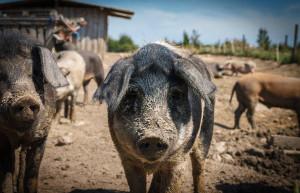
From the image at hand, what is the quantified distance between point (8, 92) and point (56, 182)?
1.85 metres

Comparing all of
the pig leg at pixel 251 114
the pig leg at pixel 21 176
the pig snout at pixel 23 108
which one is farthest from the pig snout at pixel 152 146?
the pig leg at pixel 251 114

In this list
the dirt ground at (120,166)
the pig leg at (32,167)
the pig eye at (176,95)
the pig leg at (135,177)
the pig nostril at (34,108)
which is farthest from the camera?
the dirt ground at (120,166)

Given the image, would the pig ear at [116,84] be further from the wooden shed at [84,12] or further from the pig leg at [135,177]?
the wooden shed at [84,12]

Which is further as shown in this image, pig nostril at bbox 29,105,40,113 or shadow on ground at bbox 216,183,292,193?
shadow on ground at bbox 216,183,292,193

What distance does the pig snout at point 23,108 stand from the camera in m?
2.93

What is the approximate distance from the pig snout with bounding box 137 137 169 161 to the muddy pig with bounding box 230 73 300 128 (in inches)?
303

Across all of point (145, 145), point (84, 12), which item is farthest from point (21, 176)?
point (84, 12)

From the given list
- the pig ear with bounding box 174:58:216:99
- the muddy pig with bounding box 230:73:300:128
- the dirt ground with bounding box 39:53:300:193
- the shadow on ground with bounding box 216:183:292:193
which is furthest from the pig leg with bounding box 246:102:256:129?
the pig ear with bounding box 174:58:216:99

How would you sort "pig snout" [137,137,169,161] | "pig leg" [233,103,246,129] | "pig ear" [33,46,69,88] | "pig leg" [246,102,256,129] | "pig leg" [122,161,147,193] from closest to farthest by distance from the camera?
"pig snout" [137,137,169,161], "pig leg" [122,161,147,193], "pig ear" [33,46,69,88], "pig leg" [246,102,256,129], "pig leg" [233,103,246,129]

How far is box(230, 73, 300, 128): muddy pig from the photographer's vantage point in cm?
997

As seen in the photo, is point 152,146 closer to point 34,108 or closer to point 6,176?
point 34,108

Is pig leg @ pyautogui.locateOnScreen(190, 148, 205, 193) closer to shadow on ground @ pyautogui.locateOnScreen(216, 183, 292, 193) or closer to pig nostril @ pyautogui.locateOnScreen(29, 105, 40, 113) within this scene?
shadow on ground @ pyautogui.locateOnScreen(216, 183, 292, 193)

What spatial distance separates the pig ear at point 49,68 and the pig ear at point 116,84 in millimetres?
595

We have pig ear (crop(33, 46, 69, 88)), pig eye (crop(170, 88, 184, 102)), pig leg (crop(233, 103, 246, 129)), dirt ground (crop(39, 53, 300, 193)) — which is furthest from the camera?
pig leg (crop(233, 103, 246, 129))
